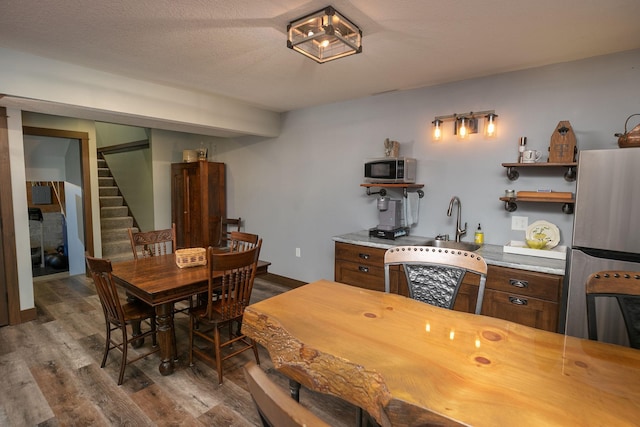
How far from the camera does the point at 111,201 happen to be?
19.8 ft

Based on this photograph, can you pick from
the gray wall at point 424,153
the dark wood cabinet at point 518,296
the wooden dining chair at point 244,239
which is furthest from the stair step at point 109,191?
the dark wood cabinet at point 518,296

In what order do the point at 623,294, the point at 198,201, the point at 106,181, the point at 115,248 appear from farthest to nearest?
the point at 106,181, the point at 115,248, the point at 198,201, the point at 623,294

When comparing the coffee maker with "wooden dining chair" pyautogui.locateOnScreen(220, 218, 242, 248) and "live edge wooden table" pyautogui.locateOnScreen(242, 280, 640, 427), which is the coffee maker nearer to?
"live edge wooden table" pyautogui.locateOnScreen(242, 280, 640, 427)

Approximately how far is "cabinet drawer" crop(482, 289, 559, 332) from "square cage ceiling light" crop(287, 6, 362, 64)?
1.96m

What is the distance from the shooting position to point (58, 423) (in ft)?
6.24

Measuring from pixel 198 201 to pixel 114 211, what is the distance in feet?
6.84

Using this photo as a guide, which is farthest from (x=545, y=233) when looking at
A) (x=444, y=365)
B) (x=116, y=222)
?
(x=116, y=222)

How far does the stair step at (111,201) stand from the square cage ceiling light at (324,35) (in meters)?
5.49

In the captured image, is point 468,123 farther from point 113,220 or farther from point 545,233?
point 113,220

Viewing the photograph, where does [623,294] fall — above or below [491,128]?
below

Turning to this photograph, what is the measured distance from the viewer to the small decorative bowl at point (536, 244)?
8.17ft

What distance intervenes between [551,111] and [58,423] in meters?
4.04

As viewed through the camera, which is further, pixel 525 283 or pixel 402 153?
pixel 402 153

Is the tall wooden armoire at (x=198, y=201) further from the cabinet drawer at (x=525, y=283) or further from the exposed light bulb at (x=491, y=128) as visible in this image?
the cabinet drawer at (x=525, y=283)
